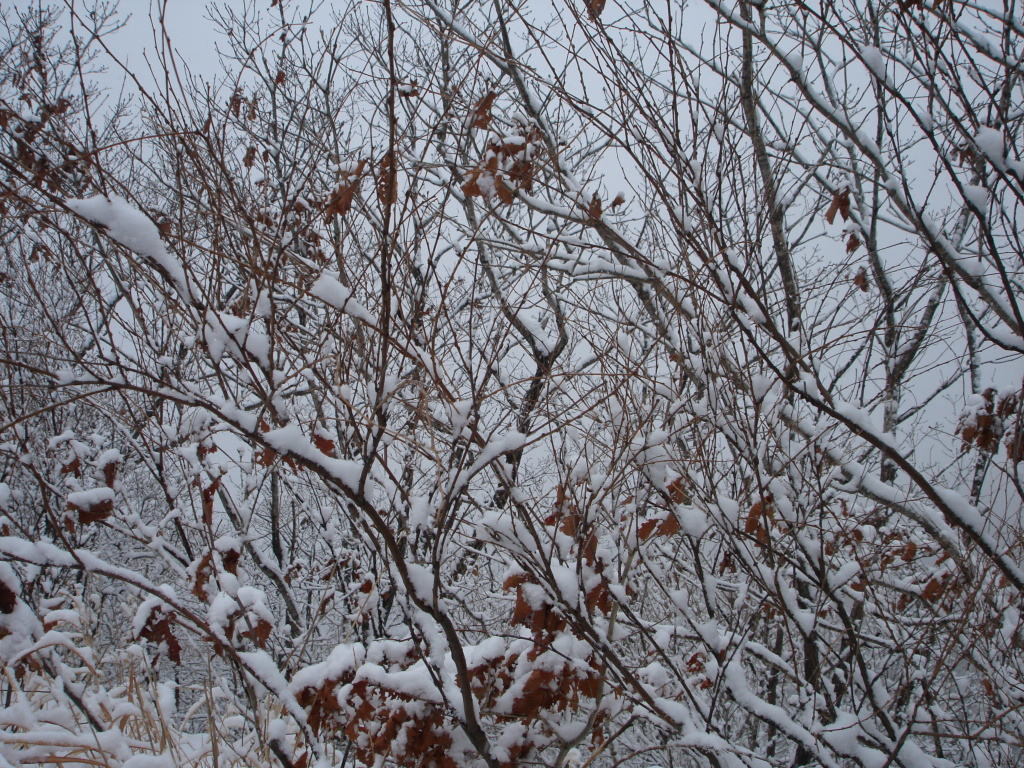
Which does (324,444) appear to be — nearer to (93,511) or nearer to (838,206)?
(93,511)

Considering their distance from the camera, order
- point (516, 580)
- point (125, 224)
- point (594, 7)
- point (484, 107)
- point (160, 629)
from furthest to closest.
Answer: point (160, 629), point (484, 107), point (594, 7), point (516, 580), point (125, 224)

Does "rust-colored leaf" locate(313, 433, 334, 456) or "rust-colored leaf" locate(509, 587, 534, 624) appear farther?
"rust-colored leaf" locate(313, 433, 334, 456)

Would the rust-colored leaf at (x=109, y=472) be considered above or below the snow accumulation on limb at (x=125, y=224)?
above

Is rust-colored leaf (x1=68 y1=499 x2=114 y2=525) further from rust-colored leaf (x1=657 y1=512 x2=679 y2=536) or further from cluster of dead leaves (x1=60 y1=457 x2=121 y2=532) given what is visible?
rust-colored leaf (x1=657 y1=512 x2=679 y2=536)

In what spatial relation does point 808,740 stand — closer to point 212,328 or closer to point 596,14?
point 212,328

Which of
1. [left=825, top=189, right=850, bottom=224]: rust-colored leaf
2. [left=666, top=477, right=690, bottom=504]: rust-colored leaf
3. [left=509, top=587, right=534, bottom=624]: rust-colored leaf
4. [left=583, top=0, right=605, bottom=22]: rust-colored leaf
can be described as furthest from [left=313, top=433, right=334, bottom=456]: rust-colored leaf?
[left=825, top=189, right=850, bottom=224]: rust-colored leaf

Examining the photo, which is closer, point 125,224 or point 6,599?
point 125,224

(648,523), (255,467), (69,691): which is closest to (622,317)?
(648,523)

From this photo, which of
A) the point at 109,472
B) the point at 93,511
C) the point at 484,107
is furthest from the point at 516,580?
the point at 109,472

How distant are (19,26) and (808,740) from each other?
39.3 feet

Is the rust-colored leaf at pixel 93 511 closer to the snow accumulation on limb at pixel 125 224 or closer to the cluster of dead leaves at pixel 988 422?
the snow accumulation on limb at pixel 125 224

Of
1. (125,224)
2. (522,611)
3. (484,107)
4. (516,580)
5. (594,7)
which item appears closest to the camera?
(125,224)

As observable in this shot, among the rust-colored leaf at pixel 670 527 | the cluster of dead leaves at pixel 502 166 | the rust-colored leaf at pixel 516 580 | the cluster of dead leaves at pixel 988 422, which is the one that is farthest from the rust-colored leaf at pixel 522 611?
the cluster of dead leaves at pixel 988 422

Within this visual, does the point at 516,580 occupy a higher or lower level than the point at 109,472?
lower
